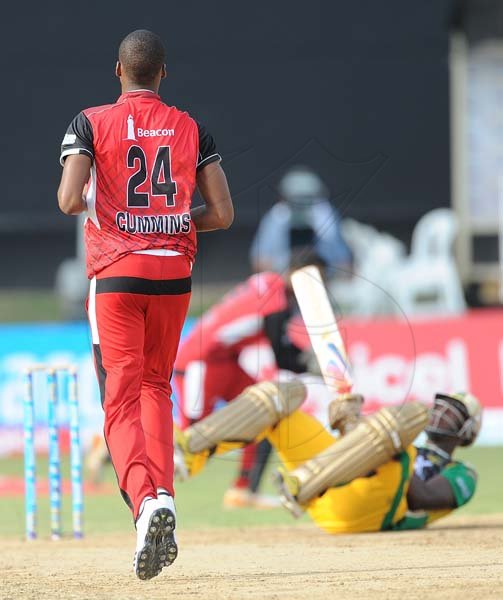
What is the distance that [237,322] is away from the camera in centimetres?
912

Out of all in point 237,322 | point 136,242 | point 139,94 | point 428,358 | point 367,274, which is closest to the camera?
point 136,242

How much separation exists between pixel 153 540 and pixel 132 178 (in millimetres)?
1360

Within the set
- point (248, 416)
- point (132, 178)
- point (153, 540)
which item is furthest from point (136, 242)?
point (248, 416)

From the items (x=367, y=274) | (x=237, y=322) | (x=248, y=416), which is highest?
(x=367, y=274)

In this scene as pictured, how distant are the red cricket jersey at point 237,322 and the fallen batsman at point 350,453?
2502 millimetres

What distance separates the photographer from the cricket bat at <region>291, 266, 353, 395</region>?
20.9ft

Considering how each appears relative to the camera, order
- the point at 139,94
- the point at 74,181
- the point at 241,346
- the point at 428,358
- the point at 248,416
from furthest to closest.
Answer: the point at 428,358
the point at 241,346
the point at 248,416
the point at 139,94
the point at 74,181

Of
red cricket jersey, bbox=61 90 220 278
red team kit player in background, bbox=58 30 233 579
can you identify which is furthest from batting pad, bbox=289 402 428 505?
red cricket jersey, bbox=61 90 220 278

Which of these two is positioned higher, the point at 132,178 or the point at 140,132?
the point at 140,132

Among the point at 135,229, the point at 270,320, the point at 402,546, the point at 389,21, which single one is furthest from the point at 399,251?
the point at 135,229

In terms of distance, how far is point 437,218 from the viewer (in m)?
17.4

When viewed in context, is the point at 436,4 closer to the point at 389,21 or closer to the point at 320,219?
the point at 389,21

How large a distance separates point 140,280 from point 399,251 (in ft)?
42.0

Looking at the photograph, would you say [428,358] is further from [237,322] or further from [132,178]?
[132,178]
